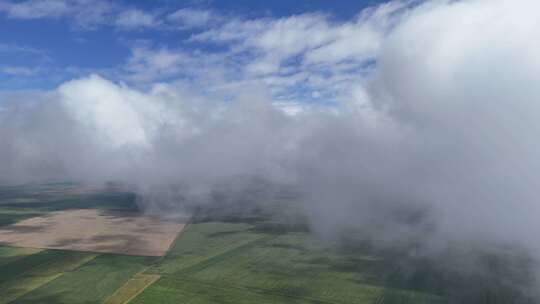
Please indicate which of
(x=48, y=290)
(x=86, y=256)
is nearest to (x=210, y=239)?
(x=86, y=256)

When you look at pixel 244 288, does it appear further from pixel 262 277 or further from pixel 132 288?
pixel 132 288

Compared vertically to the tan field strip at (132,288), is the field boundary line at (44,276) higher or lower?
higher

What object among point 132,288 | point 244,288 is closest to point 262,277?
point 244,288

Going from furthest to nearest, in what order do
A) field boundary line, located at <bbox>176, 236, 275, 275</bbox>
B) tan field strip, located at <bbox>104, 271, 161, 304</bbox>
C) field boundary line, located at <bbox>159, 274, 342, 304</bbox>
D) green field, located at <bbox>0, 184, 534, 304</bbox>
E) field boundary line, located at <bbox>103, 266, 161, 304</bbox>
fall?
field boundary line, located at <bbox>176, 236, 275, 275</bbox>, green field, located at <bbox>0, 184, 534, 304</bbox>, field boundary line, located at <bbox>159, 274, 342, 304</bbox>, tan field strip, located at <bbox>104, 271, 161, 304</bbox>, field boundary line, located at <bbox>103, 266, 161, 304</bbox>

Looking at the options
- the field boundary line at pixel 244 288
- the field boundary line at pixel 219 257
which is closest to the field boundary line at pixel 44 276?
the field boundary line at pixel 244 288

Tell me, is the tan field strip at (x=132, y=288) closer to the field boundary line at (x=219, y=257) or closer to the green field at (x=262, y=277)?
the green field at (x=262, y=277)

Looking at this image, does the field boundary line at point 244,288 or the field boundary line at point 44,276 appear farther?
the field boundary line at point 44,276

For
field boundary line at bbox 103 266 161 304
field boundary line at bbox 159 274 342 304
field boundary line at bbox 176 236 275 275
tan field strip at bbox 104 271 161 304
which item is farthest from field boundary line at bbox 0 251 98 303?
field boundary line at bbox 176 236 275 275

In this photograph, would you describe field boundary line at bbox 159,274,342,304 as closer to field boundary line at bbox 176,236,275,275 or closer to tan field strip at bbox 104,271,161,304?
tan field strip at bbox 104,271,161,304
